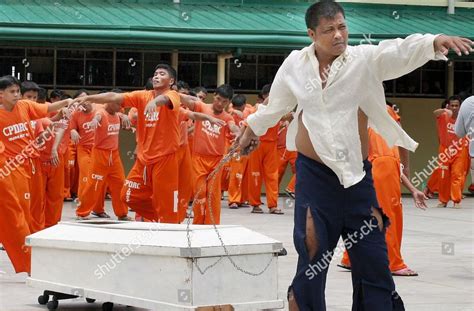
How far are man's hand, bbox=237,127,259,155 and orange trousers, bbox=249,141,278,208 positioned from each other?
43.1ft

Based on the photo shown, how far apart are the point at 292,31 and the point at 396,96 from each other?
406cm

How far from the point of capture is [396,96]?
83.7 ft

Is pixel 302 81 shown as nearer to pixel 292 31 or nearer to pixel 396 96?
pixel 292 31

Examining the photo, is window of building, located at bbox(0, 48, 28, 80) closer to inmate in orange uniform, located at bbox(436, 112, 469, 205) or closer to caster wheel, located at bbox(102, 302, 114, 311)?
inmate in orange uniform, located at bbox(436, 112, 469, 205)

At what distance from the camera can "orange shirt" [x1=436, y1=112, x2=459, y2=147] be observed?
21.7 meters

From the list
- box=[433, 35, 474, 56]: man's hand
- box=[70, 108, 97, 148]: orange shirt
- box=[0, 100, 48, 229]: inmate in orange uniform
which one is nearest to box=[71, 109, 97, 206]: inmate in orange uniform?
box=[70, 108, 97, 148]: orange shirt


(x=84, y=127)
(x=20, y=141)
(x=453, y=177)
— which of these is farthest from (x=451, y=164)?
(x=20, y=141)

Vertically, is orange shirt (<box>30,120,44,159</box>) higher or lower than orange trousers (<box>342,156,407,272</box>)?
higher

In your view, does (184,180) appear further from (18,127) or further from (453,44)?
(453,44)

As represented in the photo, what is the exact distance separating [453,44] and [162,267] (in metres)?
2.84

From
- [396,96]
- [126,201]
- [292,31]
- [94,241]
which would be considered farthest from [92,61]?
[94,241]

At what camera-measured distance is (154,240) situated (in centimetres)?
795

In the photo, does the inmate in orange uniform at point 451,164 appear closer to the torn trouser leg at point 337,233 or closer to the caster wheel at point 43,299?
the caster wheel at point 43,299

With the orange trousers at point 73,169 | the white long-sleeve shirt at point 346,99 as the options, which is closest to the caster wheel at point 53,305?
the white long-sleeve shirt at point 346,99
